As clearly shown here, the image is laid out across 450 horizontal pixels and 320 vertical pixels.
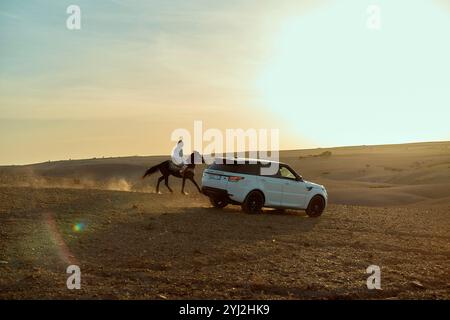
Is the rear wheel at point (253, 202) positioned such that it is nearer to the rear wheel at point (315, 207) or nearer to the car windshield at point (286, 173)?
the car windshield at point (286, 173)

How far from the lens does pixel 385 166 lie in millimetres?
60344

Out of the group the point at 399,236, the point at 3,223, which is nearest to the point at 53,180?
the point at 3,223

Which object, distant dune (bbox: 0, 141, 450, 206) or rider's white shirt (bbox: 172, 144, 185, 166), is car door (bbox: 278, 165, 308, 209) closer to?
rider's white shirt (bbox: 172, 144, 185, 166)

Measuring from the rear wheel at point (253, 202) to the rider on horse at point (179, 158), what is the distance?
5214 mm

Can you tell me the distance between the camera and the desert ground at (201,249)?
9.34m

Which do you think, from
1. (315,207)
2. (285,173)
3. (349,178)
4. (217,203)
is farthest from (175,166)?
(349,178)

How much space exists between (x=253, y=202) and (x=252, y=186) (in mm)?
505

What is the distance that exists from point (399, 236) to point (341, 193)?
66.3 feet

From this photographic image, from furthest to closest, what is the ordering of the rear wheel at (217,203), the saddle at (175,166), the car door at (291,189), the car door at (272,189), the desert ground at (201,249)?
the saddle at (175,166) → the rear wheel at (217,203) → the car door at (291,189) → the car door at (272,189) → the desert ground at (201,249)

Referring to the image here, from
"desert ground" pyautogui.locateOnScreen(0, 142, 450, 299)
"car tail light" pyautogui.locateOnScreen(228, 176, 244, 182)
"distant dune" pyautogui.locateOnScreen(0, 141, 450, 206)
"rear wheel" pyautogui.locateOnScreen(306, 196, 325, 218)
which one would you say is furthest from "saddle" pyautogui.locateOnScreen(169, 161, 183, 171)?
"rear wheel" pyautogui.locateOnScreen(306, 196, 325, 218)

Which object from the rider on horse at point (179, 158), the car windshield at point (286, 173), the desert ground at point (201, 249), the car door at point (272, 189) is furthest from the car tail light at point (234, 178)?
the rider on horse at point (179, 158)

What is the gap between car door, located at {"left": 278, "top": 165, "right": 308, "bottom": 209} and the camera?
63.0ft
